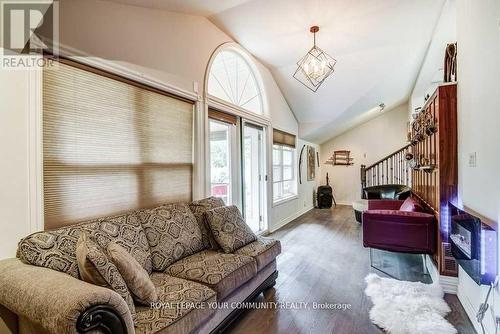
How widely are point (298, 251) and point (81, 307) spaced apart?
A: 3.21 m

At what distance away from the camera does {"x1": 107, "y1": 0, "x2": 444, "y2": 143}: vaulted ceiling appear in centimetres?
302

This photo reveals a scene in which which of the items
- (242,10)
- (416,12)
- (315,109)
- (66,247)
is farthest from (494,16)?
(315,109)

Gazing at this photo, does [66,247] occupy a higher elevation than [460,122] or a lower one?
lower

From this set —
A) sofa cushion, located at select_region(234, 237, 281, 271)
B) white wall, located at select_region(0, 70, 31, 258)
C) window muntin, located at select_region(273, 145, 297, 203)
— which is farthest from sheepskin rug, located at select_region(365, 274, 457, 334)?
window muntin, located at select_region(273, 145, 297, 203)

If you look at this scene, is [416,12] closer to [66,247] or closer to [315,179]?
[66,247]

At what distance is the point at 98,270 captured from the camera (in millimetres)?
1348

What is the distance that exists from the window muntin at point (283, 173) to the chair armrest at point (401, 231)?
88.8 inches

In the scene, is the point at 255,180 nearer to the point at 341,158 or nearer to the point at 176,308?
the point at 176,308

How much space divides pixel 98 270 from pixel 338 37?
12.8 ft

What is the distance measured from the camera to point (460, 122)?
2469 millimetres

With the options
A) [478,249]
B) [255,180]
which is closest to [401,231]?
[478,249]

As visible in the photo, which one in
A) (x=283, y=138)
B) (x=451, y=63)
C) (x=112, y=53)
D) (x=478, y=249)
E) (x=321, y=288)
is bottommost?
(x=321, y=288)

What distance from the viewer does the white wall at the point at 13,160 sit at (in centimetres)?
154

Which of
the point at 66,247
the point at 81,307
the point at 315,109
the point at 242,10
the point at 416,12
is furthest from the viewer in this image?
the point at 315,109
